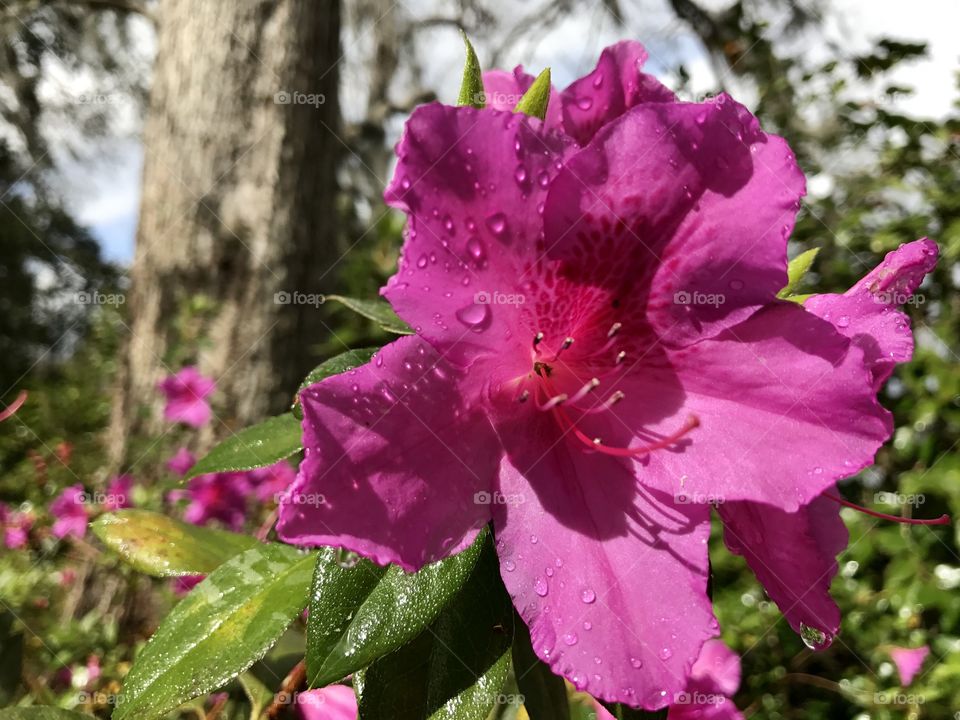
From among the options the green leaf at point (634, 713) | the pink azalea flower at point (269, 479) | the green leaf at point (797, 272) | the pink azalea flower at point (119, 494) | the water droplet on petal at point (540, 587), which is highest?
the green leaf at point (797, 272)

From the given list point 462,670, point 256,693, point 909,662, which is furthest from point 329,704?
point 909,662

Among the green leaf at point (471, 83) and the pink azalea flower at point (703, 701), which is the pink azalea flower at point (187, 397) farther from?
the green leaf at point (471, 83)

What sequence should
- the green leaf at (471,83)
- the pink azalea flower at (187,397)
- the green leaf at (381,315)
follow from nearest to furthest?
the green leaf at (471,83) → the green leaf at (381,315) → the pink azalea flower at (187,397)

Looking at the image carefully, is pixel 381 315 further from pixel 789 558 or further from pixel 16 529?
pixel 16 529

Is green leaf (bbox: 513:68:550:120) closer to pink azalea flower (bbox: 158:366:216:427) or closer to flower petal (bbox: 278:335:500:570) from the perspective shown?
flower petal (bbox: 278:335:500:570)

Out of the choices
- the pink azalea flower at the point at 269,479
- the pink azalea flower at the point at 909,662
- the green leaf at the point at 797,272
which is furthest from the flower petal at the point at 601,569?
the pink azalea flower at the point at 909,662

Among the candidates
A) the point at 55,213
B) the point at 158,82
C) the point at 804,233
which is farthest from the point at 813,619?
the point at 55,213
